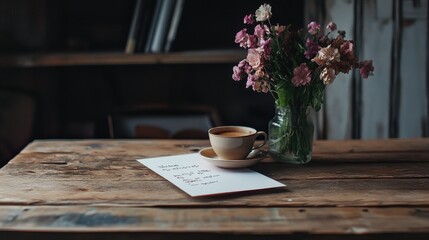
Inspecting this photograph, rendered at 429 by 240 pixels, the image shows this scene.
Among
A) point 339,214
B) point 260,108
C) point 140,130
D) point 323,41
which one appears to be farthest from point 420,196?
point 260,108

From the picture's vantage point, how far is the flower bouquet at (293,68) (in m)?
1.25

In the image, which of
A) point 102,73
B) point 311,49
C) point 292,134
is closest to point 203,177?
point 292,134

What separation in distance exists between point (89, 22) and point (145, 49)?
48cm

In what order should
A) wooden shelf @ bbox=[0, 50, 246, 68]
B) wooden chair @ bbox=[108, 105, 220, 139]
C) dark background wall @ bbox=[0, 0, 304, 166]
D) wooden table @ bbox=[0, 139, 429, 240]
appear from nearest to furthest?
wooden table @ bbox=[0, 139, 429, 240] < wooden chair @ bbox=[108, 105, 220, 139] < wooden shelf @ bbox=[0, 50, 246, 68] < dark background wall @ bbox=[0, 0, 304, 166]

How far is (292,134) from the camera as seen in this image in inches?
52.9

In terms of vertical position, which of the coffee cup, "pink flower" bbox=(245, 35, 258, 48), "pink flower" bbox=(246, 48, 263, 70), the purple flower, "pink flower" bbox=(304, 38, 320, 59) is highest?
the purple flower

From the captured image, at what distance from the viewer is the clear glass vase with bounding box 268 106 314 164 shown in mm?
1339

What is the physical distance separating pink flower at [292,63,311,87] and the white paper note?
Result: 0.23m

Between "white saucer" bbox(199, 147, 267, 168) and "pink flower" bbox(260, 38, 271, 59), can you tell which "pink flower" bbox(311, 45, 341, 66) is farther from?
"white saucer" bbox(199, 147, 267, 168)

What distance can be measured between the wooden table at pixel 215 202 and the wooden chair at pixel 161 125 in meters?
0.61

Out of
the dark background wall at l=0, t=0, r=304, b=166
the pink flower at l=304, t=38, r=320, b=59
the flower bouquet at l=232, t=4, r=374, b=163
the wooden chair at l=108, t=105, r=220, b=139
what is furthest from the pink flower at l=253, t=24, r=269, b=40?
the dark background wall at l=0, t=0, r=304, b=166

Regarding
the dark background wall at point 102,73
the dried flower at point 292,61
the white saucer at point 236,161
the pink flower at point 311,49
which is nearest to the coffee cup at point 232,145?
the white saucer at point 236,161

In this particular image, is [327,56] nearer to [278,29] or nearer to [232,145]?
[278,29]

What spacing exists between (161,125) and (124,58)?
0.34 metres
